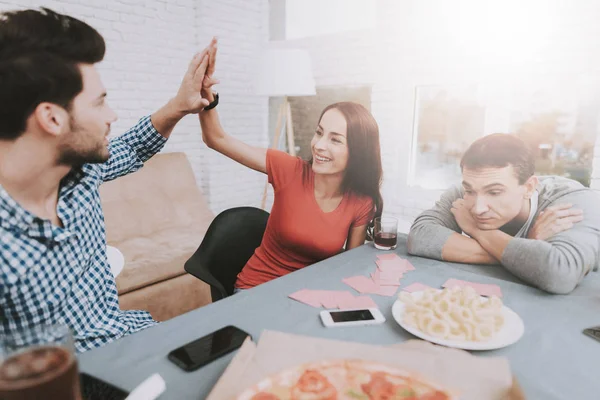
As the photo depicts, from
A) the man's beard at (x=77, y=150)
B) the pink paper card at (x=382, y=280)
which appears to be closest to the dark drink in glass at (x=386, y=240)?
the pink paper card at (x=382, y=280)

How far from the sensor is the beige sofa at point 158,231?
8.50 ft

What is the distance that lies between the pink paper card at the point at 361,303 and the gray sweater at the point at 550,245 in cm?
44

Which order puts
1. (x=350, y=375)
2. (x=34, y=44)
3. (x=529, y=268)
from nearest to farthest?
(x=350, y=375), (x=34, y=44), (x=529, y=268)

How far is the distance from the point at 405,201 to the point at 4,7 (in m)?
3.14

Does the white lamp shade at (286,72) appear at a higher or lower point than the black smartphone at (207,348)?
higher

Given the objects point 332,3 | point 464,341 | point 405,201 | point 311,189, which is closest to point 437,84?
point 405,201

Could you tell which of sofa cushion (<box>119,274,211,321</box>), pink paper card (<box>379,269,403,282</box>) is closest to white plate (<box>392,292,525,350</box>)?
pink paper card (<box>379,269,403,282</box>)

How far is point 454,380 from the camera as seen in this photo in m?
0.77

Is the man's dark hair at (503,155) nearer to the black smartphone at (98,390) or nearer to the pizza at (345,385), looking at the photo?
the pizza at (345,385)

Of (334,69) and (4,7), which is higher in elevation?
(4,7)

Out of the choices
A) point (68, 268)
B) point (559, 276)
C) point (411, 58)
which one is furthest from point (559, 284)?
point (411, 58)

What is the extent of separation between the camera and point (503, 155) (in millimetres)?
1464

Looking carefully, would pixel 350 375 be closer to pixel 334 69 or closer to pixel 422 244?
pixel 422 244

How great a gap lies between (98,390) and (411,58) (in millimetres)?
3174
